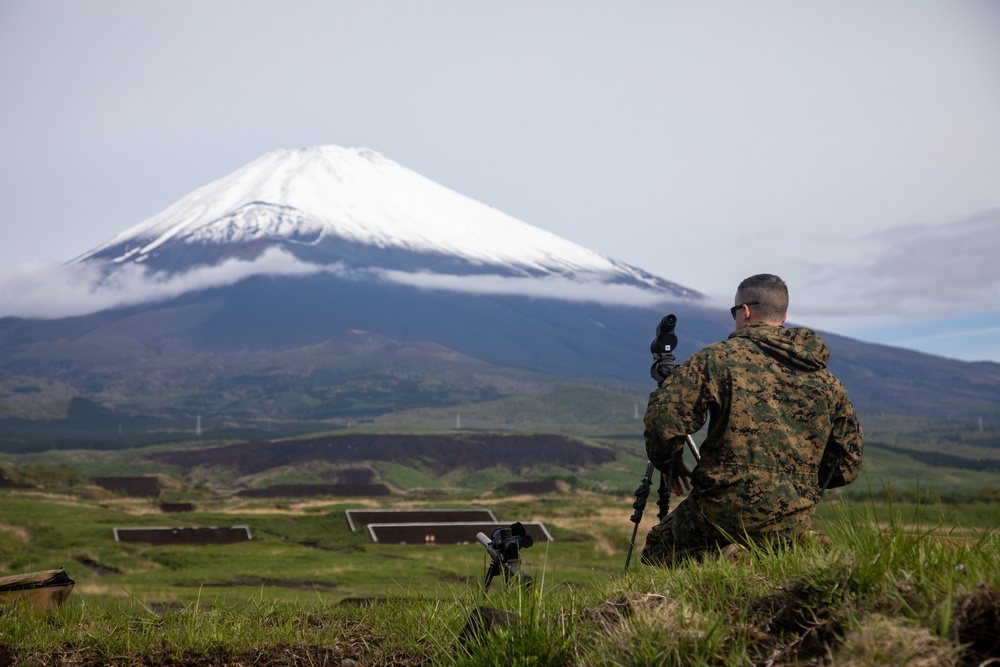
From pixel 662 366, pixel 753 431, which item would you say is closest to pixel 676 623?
pixel 753 431

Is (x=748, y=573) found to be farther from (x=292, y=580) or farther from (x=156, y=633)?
(x=292, y=580)

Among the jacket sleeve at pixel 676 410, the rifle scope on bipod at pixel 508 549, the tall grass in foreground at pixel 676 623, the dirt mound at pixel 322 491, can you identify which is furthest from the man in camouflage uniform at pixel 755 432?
the dirt mound at pixel 322 491

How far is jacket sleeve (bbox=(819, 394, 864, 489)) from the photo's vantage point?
6.16 metres

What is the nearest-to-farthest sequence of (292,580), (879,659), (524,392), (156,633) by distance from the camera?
(879,659) < (156,633) < (292,580) < (524,392)

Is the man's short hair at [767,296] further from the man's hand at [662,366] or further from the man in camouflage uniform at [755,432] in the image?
the man's hand at [662,366]

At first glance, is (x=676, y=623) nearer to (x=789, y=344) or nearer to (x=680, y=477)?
(x=680, y=477)

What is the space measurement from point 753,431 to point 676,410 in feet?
1.69

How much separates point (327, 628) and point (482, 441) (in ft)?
341

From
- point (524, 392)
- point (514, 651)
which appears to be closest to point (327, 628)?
point (514, 651)

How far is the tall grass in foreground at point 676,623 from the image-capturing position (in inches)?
146

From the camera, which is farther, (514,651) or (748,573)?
(748,573)

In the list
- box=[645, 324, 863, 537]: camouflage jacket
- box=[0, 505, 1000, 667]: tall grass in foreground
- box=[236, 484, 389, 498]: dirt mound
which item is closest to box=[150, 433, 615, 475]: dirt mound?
box=[236, 484, 389, 498]: dirt mound

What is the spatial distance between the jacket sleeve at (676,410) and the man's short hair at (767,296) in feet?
2.12

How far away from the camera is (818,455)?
6.09 m
